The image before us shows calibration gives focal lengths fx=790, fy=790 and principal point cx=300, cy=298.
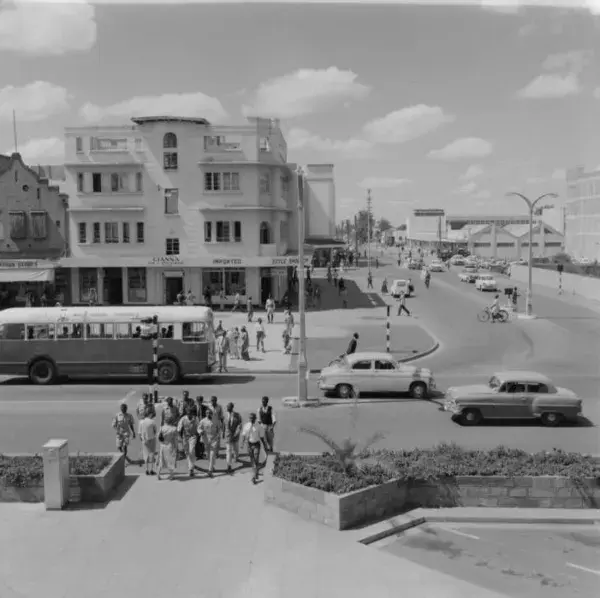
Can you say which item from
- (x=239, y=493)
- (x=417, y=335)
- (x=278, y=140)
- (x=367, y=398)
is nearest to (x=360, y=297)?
(x=278, y=140)

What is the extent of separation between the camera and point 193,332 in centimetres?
2544

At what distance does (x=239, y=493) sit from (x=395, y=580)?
14.0 feet

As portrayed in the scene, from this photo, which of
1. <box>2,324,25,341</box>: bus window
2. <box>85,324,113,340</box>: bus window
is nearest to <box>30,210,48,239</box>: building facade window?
<box>2,324,25,341</box>: bus window

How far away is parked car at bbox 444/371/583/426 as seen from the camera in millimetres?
19438

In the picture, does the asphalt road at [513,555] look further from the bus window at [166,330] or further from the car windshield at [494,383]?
the bus window at [166,330]

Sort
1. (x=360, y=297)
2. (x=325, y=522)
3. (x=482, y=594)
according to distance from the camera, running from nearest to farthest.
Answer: (x=482, y=594), (x=325, y=522), (x=360, y=297)

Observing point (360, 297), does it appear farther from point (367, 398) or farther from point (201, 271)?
point (367, 398)

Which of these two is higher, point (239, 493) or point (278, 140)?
point (278, 140)

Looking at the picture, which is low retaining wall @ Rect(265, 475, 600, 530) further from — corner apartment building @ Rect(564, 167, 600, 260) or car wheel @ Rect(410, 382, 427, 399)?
corner apartment building @ Rect(564, 167, 600, 260)

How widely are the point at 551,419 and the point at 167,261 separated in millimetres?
30319

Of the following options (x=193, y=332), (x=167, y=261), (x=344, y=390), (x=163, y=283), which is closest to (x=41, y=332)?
(x=193, y=332)

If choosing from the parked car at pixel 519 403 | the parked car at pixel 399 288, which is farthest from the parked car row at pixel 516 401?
the parked car at pixel 399 288

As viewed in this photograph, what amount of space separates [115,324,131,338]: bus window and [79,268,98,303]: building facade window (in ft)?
73.8

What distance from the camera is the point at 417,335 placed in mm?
36031
